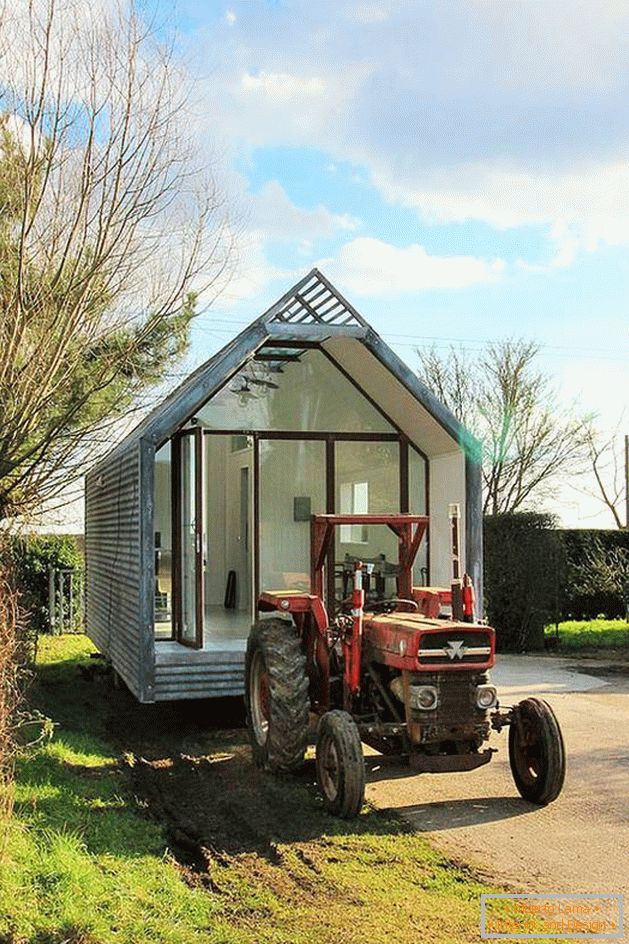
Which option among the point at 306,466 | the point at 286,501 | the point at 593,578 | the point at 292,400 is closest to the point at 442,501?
the point at 306,466

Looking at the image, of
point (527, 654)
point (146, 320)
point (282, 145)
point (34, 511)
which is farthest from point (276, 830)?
point (527, 654)

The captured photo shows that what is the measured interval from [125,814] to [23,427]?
3.92m

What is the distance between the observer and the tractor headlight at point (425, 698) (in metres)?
6.52

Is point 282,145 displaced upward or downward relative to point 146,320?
upward

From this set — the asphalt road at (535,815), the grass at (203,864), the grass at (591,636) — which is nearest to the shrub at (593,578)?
the grass at (591,636)

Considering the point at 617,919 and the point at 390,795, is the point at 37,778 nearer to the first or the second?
the point at 390,795

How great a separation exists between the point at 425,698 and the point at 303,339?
4.17 m

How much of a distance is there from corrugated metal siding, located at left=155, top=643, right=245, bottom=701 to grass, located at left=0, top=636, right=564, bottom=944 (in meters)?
0.64

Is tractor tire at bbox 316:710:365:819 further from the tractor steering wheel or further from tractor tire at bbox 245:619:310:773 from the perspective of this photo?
the tractor steering wheel

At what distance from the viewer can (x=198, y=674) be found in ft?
29.5

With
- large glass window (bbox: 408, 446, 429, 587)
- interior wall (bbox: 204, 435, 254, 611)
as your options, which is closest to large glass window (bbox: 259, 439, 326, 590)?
interior wall (bbox: 204, 435, 254, 611)

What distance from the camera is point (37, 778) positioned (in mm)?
7129

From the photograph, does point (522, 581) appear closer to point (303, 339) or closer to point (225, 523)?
point (225, 523)

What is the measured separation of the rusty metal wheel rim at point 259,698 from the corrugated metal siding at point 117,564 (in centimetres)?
123
